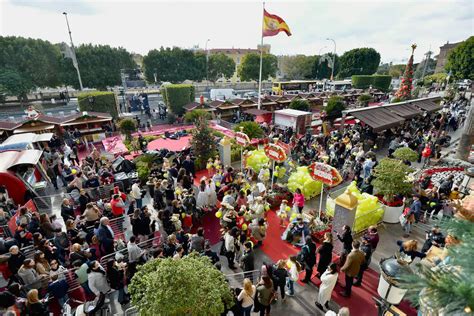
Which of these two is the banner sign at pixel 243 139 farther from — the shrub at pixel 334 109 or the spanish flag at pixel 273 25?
the shrub at pixel 334 109

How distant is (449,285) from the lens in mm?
1557

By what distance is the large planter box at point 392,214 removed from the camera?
9562 mm

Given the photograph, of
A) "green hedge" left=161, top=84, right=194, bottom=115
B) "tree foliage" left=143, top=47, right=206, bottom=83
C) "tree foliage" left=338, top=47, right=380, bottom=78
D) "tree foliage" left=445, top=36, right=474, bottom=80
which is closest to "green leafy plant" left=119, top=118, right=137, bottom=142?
"green hedge" left=161, top=84, right=194, bottom=115

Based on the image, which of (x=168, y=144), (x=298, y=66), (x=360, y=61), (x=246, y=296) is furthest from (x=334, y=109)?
(x=298, y=66)

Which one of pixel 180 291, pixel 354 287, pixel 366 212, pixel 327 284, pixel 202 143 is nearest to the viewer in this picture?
pixel 180 291

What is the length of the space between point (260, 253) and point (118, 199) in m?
5.41

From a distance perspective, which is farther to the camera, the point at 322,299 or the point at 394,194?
the point at 394,194

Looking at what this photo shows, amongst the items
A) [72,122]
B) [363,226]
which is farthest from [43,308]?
[72,122]

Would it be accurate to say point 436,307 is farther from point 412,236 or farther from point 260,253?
point 412,236

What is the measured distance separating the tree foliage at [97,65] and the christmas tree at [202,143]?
36294mm

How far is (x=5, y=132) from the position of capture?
18.0m

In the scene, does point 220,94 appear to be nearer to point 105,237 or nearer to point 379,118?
point 379,118

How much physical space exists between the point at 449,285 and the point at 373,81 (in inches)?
2451

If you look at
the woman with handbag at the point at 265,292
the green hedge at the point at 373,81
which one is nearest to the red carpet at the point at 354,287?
the woman with handbag at the point at 265,292
